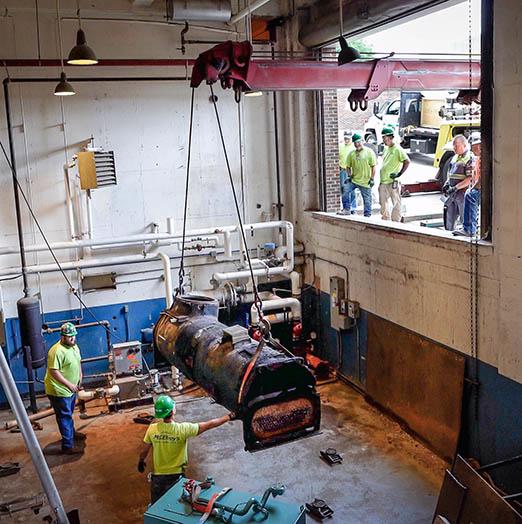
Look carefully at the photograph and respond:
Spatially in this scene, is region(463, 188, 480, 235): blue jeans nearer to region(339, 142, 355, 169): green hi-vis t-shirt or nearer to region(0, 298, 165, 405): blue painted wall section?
region(339, 142, 355, 169): green hi-vis t-shirt

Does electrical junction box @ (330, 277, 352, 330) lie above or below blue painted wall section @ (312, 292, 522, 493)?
above

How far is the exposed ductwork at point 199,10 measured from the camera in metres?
8.96

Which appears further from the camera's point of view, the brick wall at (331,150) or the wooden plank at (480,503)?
the brick wall at (331,150)

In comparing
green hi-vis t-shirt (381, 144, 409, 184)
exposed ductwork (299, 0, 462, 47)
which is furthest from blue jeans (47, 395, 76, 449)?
exposed ductwork (299, 0, 462, 47)

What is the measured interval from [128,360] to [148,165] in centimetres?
281

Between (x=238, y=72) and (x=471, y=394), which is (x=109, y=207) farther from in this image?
(x=471, y=394)

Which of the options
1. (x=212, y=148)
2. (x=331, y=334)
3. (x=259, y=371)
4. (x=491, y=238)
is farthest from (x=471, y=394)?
(x=212, y=148)

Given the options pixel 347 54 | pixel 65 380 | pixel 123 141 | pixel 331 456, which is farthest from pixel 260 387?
pixel 123 141

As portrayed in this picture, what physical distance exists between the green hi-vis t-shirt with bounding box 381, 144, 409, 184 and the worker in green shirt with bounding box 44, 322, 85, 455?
205 inches

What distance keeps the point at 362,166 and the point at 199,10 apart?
3293 mm

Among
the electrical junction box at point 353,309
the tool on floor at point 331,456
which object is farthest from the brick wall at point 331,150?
the tool on floor at point 331,456

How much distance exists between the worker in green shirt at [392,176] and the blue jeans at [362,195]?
273 mm

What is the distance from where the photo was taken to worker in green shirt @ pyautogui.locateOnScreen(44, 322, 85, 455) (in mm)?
7398

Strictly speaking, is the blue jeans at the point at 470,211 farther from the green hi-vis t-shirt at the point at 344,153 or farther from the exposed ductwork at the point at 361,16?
the green hi-vis t-shirt at the point at 344,153
